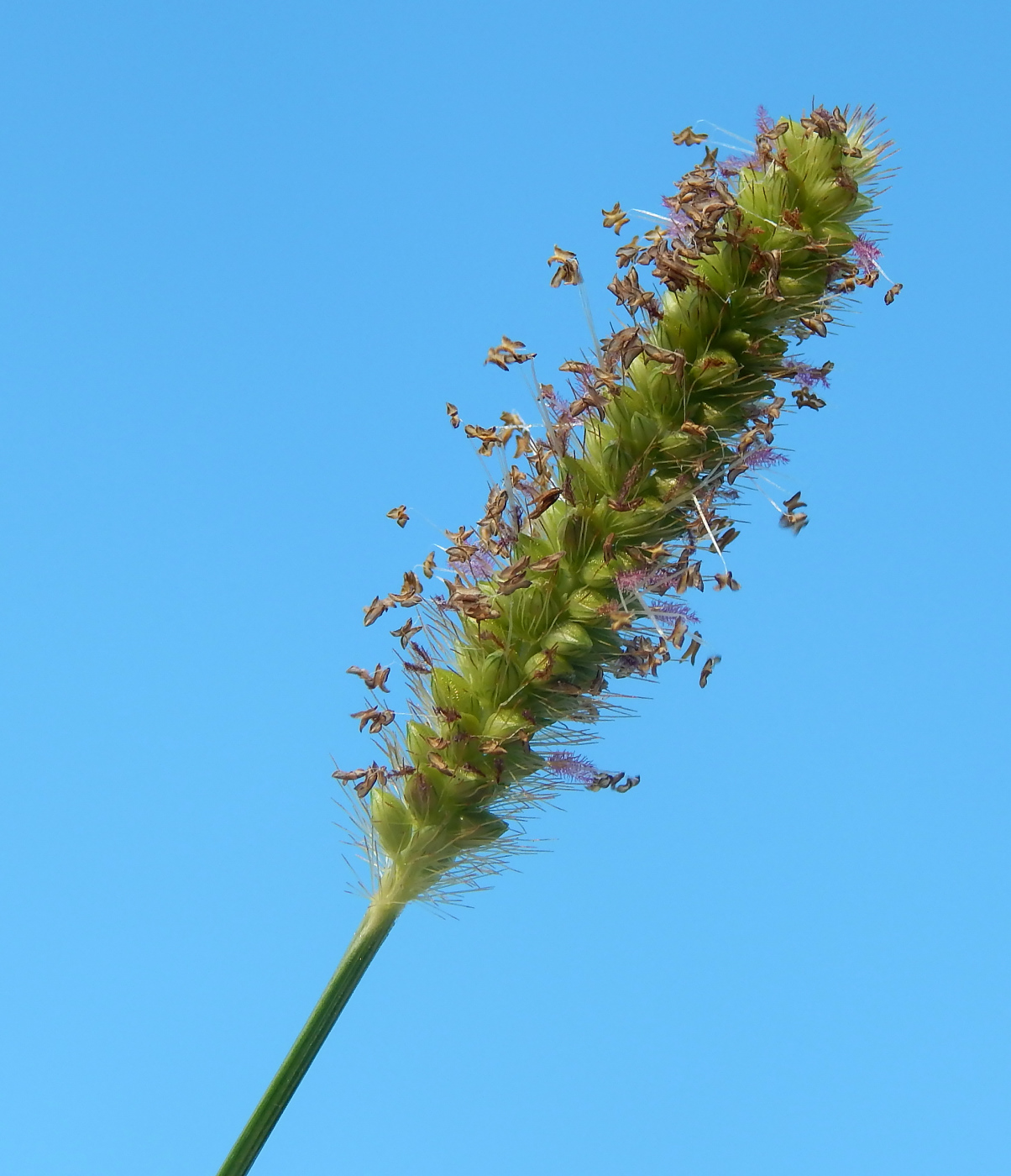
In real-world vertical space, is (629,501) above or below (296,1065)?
above

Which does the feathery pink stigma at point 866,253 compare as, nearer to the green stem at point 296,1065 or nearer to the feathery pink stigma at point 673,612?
the feathery pink stigma at point 673,612

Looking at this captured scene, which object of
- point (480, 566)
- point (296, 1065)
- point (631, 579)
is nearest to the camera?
point (296, 1065)

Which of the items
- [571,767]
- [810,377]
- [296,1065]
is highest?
[810,377]

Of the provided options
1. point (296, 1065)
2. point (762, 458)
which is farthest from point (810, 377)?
point (296, 1065)

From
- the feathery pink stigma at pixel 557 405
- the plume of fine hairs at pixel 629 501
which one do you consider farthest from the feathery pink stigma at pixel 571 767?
the feathery pink stigma at pixel 557 405

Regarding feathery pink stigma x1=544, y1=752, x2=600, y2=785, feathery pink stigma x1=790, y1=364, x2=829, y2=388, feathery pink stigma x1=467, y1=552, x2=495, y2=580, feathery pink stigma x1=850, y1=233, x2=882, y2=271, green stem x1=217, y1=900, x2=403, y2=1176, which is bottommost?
green stem x1=217, y1=900, x2=403, y2=1176

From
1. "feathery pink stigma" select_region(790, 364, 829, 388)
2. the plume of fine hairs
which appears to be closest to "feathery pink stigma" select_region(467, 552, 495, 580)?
the plume of fine hairs

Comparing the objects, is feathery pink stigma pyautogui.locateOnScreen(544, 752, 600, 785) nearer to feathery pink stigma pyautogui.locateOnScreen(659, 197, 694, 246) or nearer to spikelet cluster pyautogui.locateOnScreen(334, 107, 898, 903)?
spikelet cluster pyautogui.locateOnScreen(334, 107, 898, 903)

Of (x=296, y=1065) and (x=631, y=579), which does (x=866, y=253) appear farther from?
(x=296, y=1065)
